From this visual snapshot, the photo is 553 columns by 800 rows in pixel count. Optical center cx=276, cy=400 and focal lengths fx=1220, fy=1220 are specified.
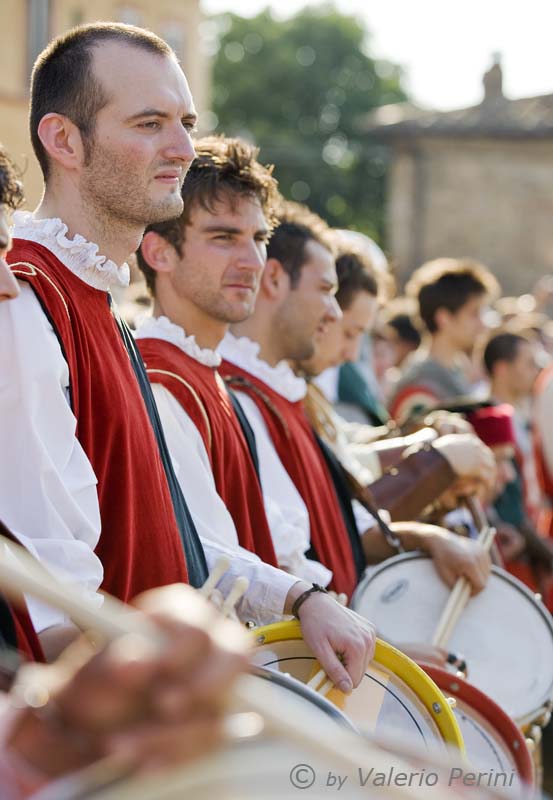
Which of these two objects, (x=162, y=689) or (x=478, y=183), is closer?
(x=162, y=689)

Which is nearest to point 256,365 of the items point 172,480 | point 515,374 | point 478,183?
point 172,480

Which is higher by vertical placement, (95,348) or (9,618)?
(95,348)

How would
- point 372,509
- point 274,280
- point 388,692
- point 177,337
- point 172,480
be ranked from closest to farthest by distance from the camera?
point 388,692 < point 172,480 < point 177,337 < point 372,509 < point 274,280

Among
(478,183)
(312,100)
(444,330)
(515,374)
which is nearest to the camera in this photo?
(444,330)

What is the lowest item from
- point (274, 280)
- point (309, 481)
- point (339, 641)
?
point (309, 481)

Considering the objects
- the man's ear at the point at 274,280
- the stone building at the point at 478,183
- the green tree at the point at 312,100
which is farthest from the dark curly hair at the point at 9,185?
the green tree at the point at 312,100

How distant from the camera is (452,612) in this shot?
3820 millimetres

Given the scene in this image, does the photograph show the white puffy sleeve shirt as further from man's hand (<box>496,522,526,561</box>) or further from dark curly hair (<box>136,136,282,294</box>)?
man's hand (<box>496,522,526,561</box>)

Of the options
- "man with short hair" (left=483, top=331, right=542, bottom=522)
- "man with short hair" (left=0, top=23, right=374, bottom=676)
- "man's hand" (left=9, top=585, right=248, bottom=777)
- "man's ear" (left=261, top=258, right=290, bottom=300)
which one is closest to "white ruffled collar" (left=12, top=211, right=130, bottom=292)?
"man with short hair" (left=0, top=23, right=374, bottom=676)

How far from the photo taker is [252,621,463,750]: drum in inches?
101

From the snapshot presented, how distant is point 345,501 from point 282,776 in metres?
2.93

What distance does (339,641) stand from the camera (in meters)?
2.55

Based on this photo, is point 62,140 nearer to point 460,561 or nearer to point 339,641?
point 339,641

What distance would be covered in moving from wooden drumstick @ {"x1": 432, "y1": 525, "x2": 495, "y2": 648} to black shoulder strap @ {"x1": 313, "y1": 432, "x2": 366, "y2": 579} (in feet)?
1.19
